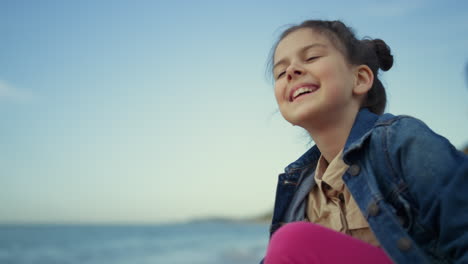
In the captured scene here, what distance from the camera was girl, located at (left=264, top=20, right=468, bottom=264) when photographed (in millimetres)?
1161

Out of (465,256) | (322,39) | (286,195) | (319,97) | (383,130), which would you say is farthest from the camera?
(286,195)

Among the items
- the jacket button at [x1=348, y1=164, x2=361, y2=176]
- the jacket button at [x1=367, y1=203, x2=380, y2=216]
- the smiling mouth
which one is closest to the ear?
the smiling mouth

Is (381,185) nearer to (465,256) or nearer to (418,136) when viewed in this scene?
(418,136)

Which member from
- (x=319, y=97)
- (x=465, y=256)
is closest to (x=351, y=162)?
(x=319, y=97)

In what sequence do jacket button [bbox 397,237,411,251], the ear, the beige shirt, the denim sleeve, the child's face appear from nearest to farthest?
the denim sleeve
jacket button [bbox 397,237,411,251]
the beige shirt
the child's face
the ear

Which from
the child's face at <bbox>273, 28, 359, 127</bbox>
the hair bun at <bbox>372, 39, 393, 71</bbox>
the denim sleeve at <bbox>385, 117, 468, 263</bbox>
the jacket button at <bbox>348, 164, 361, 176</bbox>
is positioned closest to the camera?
the denim sleeve at <bbox>385, 117, 468, 263</bbox>

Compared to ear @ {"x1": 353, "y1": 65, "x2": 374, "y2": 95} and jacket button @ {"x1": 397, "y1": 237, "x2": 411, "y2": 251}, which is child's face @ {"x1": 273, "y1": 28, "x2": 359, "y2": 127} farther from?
jacket button @ {"x1": 397, "y1": 237, "x2": 411, "y2": 251}

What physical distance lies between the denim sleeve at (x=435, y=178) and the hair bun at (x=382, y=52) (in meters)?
0.85

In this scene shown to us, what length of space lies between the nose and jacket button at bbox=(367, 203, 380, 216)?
703 mm

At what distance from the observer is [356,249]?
1.30 meters

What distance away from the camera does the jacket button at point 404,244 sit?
1203mm

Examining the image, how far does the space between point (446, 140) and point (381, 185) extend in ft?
0.79

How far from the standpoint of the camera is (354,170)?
4.62ft

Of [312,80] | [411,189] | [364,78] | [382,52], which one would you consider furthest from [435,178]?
[382,52]
